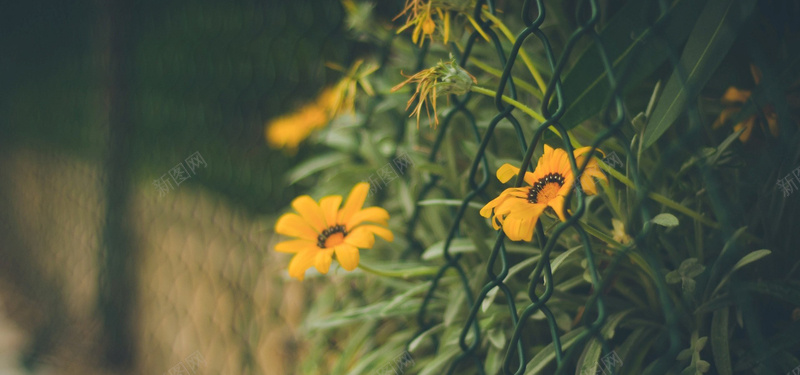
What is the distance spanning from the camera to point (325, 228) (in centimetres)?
62

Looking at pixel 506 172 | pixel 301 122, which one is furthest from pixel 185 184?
pixel 506 172

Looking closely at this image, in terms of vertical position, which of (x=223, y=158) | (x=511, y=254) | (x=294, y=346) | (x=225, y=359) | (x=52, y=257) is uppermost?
(x=511, y=254)

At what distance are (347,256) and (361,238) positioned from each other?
0.09 feet

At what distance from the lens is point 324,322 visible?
2.65 ft

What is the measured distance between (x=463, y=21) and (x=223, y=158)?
1229mm

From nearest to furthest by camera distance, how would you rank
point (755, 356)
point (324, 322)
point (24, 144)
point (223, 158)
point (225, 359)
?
1. point (755, 356)
2. point (324, 322)
3. point (225, 359)
4. point (223, 158)
5. point (24, 144)

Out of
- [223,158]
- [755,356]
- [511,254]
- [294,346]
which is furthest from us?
[223,158]

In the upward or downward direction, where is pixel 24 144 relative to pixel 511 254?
downward

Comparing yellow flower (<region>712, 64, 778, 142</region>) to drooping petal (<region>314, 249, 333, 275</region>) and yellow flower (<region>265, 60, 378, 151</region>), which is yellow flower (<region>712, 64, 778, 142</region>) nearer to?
drooping petal (<region>314, 249, 333, 275</region>)

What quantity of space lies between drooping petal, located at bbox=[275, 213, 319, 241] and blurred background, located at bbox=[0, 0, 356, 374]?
0.40 metres

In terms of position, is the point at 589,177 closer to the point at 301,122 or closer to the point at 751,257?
the point at 751,257

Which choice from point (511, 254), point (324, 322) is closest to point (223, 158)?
point (324, 322)

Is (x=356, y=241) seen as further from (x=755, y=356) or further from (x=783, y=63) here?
(x=783, y=63)

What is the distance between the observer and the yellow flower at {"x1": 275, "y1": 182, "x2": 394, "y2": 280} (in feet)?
1.86
